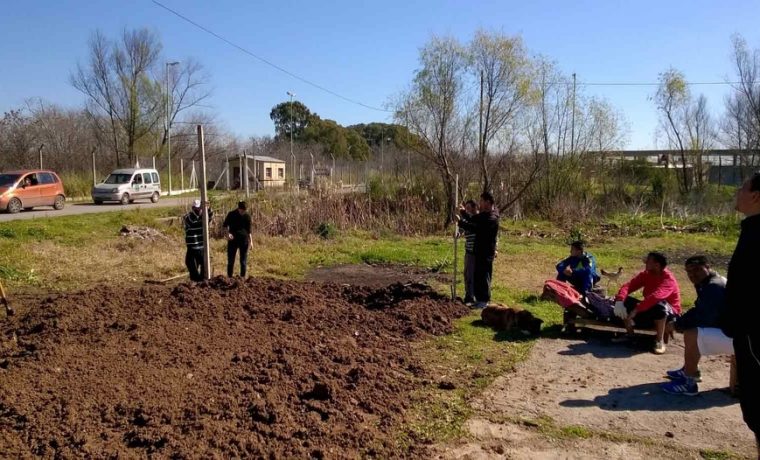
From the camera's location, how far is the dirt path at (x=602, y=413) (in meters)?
4.23

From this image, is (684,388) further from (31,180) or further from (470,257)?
(31,180)

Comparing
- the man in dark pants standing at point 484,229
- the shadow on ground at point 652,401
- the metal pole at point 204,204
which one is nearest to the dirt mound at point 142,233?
the metal pole at point 204,204

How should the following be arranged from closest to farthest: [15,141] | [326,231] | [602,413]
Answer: [602,413], [326,231], [15,141]

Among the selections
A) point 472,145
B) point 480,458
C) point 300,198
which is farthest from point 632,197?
point 480,458

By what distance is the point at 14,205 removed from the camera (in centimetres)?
2133

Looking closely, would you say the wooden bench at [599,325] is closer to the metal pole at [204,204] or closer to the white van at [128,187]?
the metal pole at [204,204]

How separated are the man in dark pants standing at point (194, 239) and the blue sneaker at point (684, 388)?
23.6ft

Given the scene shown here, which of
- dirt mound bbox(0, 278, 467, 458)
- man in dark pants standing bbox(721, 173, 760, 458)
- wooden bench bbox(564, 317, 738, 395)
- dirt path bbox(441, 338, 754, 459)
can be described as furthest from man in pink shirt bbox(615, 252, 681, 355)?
man in dark pants standing bbox(721, 173, 760, 458)

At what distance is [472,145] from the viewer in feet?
71.4

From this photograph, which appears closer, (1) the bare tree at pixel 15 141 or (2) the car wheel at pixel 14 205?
(2) the car wheel at pixel 14 205

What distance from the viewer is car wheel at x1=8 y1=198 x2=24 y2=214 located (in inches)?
834

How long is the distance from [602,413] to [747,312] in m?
2.20

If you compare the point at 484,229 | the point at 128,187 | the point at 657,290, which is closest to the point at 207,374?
the point at 484,229

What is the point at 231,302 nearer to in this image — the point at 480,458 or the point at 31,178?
the point at 480,458
